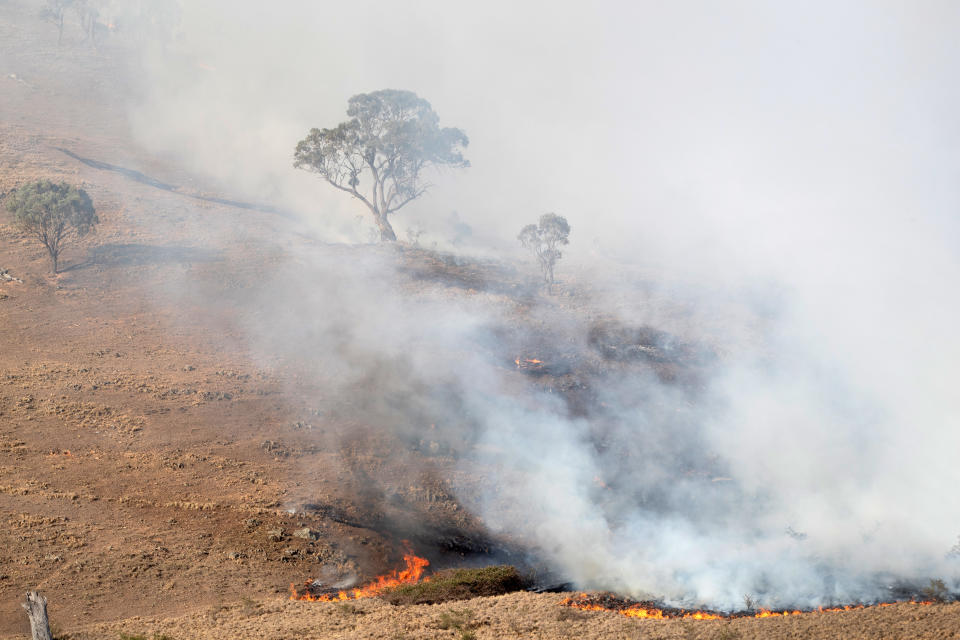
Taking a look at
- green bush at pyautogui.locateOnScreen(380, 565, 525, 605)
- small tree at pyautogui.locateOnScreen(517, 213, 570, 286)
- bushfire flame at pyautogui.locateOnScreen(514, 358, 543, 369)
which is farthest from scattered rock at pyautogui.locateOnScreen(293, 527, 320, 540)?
small tree at pyautogui.locateOnScreen(517, 213, 570, 286)

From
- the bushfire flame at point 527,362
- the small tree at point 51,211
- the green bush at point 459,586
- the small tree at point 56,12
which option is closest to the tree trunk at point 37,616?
the green bush at point 459,586

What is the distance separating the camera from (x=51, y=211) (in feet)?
127

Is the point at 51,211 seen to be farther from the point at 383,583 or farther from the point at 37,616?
the point at 37,616

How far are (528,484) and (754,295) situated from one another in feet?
114

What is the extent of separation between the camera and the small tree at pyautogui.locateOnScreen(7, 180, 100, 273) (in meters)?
38.2

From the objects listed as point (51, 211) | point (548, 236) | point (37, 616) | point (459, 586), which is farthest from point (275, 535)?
point (548, 236)

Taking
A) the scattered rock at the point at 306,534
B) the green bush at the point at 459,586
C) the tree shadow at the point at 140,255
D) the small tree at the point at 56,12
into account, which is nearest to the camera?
the green bush at the point at 459,586

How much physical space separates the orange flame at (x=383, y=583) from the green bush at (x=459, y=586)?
2.07 feet

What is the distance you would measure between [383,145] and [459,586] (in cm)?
4364

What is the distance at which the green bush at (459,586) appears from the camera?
18.0m

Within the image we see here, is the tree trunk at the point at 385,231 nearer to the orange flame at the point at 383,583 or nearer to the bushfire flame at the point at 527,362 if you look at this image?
the bushfire flame at the point at 527,362

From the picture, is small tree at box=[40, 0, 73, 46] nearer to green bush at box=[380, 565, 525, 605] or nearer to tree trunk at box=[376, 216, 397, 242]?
tree trunk at box=[376, 216, 397, 242]

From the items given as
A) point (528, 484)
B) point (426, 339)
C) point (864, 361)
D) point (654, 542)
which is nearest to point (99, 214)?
point (426, 339)

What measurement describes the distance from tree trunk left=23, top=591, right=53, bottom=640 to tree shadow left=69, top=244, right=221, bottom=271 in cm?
3177
